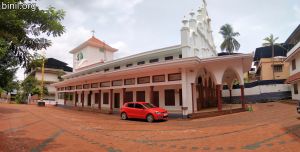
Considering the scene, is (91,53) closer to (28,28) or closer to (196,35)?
(196,35)

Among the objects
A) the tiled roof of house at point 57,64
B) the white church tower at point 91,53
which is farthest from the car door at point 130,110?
the tiled roof of house at point 57,64

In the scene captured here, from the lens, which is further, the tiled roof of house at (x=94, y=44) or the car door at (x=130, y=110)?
the tiled roof of house at (x=94, y=44)

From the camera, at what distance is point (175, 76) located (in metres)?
19.5

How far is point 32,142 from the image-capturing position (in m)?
8.92

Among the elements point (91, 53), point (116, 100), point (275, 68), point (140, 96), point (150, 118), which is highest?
point (91, 53)

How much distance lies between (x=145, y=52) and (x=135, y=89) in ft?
13.7

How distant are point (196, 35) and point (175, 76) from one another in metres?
6.68

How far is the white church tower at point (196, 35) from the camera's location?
69.7 feet

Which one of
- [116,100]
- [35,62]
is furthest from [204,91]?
[35,62]

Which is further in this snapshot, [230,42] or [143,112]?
[230,42]

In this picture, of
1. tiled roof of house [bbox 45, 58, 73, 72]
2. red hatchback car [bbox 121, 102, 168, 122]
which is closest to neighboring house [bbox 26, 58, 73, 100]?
tiled roof of house [bbox 45, 58, 73, 72]

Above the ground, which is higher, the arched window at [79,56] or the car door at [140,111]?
the arched window at [79,56]

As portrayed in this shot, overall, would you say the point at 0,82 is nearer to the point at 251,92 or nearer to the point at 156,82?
the point at 156,82

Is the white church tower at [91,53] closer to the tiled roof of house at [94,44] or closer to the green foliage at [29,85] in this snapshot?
the tiled roof of house at [94,44]
